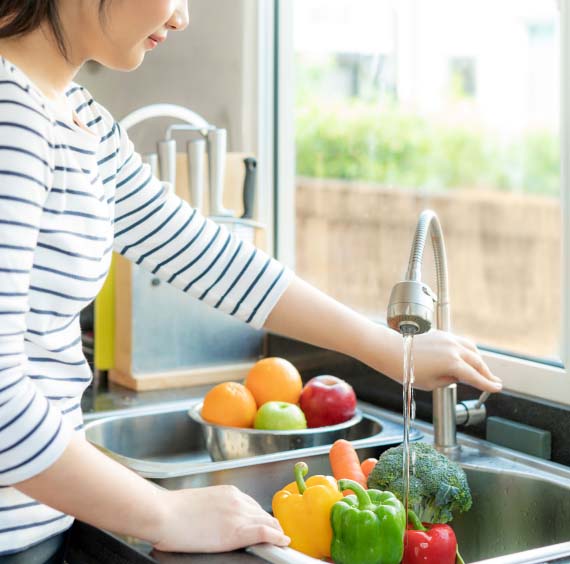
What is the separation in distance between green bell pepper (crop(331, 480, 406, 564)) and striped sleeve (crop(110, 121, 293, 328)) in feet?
1.02

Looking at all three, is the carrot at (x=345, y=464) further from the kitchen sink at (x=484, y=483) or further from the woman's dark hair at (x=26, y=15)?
the woman's dark hair at (x=26, y=15)

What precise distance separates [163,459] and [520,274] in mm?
7103

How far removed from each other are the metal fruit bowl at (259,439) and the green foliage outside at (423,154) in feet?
15.4

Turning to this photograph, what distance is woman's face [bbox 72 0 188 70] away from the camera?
3.20 feet

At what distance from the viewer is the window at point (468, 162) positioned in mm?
6266

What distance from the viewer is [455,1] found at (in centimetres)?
673

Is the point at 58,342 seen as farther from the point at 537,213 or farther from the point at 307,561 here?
the point at 537,213

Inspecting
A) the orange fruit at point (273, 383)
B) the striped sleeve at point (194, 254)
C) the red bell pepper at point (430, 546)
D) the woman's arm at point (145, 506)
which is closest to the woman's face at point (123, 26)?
the striped sleeve at point (194, 254)

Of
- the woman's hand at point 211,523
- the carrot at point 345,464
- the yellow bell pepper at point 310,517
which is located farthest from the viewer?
the carrot at point 345,464

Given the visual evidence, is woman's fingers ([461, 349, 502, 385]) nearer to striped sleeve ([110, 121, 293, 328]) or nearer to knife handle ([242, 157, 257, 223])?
striped sleeve ([110, 121, 293, 328])

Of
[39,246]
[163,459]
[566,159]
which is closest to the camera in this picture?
[39,246]

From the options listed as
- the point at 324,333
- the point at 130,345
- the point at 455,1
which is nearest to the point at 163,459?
the point at 130,345

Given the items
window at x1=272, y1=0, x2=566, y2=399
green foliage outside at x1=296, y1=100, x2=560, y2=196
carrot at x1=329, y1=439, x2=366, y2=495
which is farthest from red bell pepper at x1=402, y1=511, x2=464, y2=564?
green foliage outside at x1=296, y1=100, x2=560, y2=196

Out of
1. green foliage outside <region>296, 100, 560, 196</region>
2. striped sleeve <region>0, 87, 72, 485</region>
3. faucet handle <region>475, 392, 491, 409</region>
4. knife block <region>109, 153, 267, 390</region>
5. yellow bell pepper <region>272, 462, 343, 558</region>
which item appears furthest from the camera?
green foliage outside <region>296, 100, 560, 196</region>
